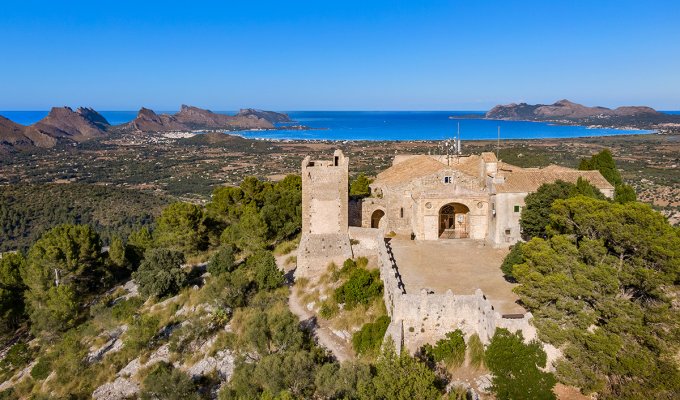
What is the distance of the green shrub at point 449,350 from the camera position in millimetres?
16547

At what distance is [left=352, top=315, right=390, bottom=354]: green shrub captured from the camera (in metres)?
17.8

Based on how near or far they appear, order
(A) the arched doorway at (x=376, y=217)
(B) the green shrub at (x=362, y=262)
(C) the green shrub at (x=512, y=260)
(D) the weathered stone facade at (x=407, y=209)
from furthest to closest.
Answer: (A) the arched doorway at (x=376, y=217)
(D) the weathered stone facade at (x=407, y=209)
(B) the green shrub at (x=362, y=262)
(C) the green shrub at (x=512, y=260)

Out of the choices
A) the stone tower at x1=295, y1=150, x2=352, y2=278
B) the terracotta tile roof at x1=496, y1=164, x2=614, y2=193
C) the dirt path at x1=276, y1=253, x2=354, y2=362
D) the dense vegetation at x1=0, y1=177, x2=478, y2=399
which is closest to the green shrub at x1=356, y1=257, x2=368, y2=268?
the dense vegetation at x1=0, y1=177, x2=478, y2=399

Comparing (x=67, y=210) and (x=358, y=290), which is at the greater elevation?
(x=358, y=290)

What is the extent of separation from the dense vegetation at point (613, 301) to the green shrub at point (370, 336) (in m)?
5.06

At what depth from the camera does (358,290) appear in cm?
2111

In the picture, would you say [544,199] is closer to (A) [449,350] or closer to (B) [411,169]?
(A) [449,350]

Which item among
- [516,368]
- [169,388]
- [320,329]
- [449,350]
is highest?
[516,368]

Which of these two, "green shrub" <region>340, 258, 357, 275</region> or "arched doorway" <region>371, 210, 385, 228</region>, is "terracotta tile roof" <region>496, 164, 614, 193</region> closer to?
"arched doorway" <region>371, 210, 385, 228</region>

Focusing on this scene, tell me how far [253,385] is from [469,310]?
7864 millimetres

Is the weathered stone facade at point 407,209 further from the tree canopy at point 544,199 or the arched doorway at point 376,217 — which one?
the tree canopy at point 544,199

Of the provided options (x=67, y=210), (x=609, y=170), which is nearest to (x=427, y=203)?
(x=609, y=170)

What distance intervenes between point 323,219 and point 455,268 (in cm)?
705

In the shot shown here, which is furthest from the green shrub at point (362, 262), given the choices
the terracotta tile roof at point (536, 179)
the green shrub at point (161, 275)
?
the green shrub at point (161, 275)
